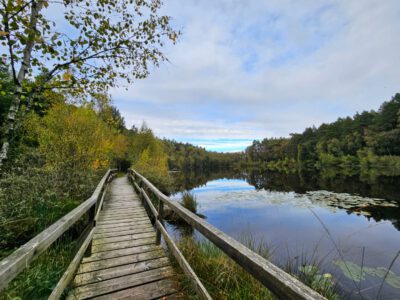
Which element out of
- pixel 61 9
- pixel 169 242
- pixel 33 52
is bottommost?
pixel 169 242

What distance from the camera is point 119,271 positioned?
2971 mm

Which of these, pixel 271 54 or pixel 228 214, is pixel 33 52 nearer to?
pixel 228 214

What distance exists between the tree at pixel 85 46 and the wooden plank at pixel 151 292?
116 inches

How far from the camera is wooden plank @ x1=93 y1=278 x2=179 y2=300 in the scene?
7.89 feet

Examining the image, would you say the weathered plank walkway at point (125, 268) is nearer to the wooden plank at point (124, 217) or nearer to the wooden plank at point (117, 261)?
the wooden plank at point (117, 261)

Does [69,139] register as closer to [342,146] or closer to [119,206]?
[119,206]

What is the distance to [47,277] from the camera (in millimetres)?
2705

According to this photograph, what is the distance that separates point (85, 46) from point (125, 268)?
3.86 m

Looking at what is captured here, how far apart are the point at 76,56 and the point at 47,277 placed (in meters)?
3.53

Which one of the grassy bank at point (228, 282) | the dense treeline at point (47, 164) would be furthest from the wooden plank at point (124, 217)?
the grassy bank at point (228, 282)

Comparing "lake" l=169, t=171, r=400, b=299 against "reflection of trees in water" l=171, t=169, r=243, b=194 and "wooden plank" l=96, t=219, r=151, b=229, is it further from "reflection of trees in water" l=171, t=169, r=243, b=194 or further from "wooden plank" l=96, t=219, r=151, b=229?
"reflection of trees in water" l=171, t=169, r=243, b=194

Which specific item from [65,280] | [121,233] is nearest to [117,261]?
[65,280]

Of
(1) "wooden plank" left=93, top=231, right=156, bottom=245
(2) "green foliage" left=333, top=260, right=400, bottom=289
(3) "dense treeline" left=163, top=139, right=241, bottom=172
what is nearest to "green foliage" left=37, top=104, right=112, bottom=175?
(1) "wooden plank" left=93, top=231, right=156, bottom=245

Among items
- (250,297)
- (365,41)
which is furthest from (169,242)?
(365,41)
